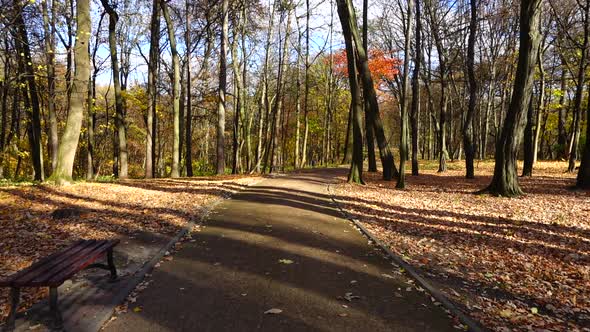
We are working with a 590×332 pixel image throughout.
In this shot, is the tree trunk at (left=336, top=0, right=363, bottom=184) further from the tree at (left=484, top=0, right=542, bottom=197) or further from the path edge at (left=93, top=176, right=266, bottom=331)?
the path edge at (left=93, top=176, right=266, bottom=331)

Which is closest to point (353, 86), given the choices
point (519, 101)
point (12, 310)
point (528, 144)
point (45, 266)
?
point (519, 101)

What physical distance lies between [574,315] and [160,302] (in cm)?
488

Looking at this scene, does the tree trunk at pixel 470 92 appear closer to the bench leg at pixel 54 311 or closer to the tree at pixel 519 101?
the tree at pixel 519 101

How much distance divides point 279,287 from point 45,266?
2622mm

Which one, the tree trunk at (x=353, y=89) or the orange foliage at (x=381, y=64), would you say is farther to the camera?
the orange foliage at (x=381, y=64)

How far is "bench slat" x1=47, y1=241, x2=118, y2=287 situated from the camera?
3.38 m

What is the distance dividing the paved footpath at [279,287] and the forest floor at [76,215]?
1435 millimetres

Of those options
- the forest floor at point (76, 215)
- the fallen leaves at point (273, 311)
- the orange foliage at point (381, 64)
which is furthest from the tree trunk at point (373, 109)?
the fallen leaves at point (273, 311)

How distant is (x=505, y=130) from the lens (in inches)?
483

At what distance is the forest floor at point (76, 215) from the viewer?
5.83 metres

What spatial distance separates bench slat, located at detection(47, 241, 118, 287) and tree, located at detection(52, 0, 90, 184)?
871 centimetres

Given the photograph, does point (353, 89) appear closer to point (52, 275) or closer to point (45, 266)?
point (45, 266)

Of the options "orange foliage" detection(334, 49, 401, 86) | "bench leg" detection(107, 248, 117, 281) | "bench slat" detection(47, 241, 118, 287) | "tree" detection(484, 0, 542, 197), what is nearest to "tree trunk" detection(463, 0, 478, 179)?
"tree" detection(484, 0, 542, 197)

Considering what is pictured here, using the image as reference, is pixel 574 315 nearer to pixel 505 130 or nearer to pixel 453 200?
pixel 453 200
